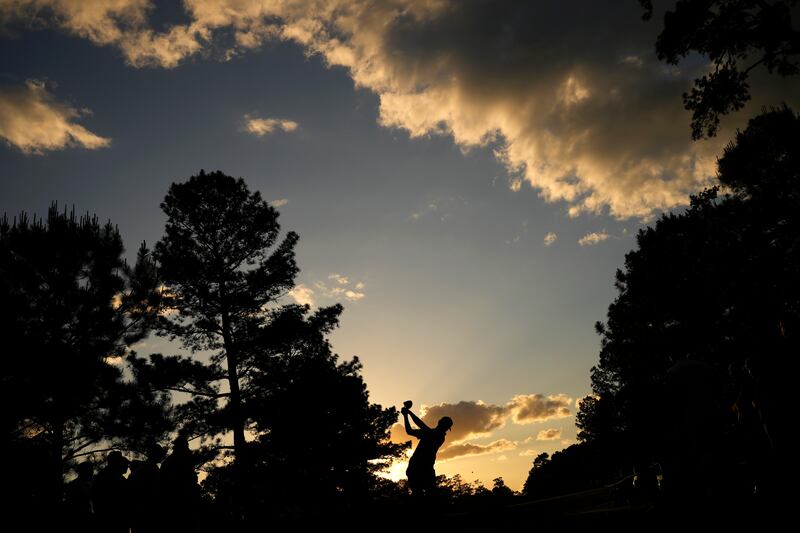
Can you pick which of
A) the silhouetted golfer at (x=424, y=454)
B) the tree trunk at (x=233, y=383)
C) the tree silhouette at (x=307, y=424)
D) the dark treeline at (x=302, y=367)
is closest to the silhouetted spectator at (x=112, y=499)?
the dark treeline at (x=302, y=367)

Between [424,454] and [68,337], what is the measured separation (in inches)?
487

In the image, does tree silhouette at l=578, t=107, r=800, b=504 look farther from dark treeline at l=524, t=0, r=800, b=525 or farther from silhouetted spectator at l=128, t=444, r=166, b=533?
silhouetted spectator at l=128, t=444, r=166, b=533

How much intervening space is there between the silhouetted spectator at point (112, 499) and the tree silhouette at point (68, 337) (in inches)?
243

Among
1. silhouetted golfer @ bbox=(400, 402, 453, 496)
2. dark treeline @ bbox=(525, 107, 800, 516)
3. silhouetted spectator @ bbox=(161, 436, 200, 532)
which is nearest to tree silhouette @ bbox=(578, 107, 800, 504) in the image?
dark treeline @ bbox=(525, 107, 800, 516)

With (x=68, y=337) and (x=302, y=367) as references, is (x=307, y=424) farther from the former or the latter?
(x=68, y=337)

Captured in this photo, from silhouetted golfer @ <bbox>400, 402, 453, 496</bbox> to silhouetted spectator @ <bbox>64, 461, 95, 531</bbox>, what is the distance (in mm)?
4890

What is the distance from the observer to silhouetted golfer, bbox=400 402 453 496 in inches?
278

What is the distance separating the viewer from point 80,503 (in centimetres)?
717

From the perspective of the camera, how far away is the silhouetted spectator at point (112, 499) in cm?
666

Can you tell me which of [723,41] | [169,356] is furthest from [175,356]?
[723,41]

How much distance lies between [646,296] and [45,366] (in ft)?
78.2

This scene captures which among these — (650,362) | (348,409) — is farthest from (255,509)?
(650,362)

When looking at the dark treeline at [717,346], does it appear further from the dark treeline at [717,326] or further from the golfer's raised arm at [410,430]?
the golfer's raised arm at [410,430]

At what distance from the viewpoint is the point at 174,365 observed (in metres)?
15.2
